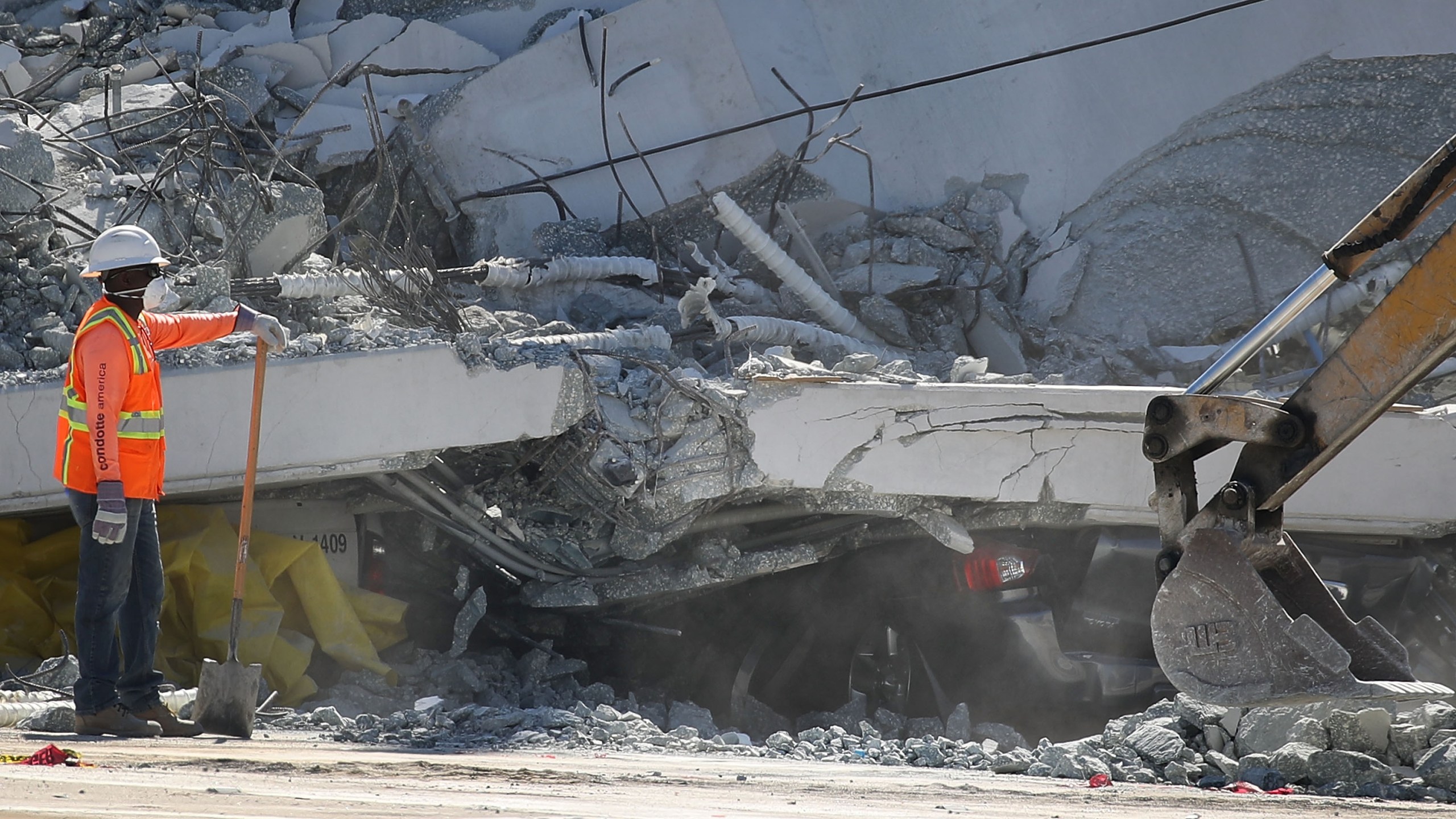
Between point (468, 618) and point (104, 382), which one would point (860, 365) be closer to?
point (468, 618)

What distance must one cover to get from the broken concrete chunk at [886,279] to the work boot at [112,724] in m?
4.23

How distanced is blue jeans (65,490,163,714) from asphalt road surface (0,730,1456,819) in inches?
7.6

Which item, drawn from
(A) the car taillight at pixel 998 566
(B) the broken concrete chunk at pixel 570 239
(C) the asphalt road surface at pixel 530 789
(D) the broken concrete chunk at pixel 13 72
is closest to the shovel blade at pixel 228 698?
(C) the asphalt road surface at pixel 530 789

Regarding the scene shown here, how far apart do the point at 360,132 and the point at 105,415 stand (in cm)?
408

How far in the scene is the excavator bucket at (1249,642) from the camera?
294 cm

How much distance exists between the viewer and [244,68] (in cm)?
763

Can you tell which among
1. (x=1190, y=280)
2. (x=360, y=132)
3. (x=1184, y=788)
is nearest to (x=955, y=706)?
(x=1184, y=788)

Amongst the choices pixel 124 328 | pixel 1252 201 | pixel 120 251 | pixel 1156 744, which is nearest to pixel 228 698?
pixel 124 328

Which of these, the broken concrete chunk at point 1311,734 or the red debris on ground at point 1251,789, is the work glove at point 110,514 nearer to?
the red debris on ground at point 1251,789

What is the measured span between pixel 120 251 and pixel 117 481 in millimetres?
696

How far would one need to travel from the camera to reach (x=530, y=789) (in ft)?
9.73

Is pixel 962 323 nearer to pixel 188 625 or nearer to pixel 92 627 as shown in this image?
pixel 188 625

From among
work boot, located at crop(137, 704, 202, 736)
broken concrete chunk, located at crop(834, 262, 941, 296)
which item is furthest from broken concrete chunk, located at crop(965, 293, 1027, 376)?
work boot, located at crop(137, 704, 202, 736)

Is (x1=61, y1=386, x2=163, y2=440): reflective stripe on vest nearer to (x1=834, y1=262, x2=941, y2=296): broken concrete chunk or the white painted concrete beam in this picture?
the white painted concrete beam
